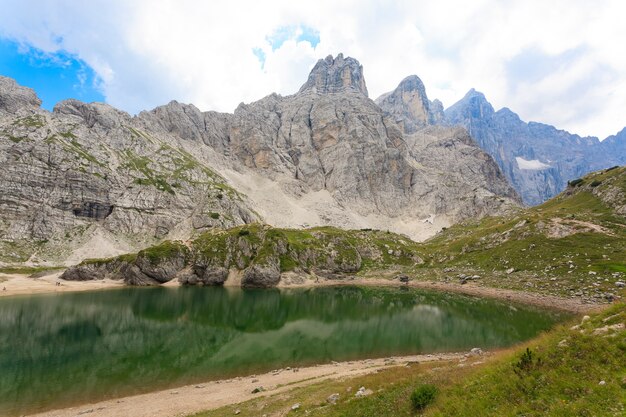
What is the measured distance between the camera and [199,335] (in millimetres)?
51969

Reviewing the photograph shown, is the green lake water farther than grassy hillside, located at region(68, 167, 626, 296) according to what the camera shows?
No

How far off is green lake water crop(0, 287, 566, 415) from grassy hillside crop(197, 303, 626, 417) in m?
24.3

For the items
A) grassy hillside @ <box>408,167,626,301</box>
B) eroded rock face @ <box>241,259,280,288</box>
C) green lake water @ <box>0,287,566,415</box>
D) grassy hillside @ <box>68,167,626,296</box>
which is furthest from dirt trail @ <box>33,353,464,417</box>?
eroded rock face @ <box>241,259,280,288</box>

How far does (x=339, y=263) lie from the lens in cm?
14012

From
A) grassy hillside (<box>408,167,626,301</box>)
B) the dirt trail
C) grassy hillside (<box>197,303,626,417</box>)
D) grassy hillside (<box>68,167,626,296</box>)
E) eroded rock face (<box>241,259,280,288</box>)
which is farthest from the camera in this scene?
eroded rock face (<box>241,259,280,288</box>)

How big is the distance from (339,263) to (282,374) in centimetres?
10737

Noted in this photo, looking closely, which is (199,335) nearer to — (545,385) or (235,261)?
A: (545,385)

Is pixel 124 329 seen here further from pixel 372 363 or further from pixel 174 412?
pixel 372 363

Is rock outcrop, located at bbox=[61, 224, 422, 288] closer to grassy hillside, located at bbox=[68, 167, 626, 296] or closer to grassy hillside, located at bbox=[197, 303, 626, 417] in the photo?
grassy hillside, located at bbox=[68, 167, 626, 296]

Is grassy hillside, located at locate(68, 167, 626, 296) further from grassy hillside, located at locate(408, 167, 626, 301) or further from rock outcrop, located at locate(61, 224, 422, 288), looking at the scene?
rock outcrop, located at locate(61, 224, 422, 288)

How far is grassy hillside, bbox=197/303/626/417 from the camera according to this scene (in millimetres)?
11039

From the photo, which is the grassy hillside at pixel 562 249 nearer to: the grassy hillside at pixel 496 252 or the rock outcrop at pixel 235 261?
the grassy hillside at pixel 496 252

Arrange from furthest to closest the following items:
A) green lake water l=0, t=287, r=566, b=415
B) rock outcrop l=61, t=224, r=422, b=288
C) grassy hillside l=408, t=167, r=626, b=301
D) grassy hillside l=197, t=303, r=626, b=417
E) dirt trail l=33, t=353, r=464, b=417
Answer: rock outcrop l=61, t=224, r=422, b=288, grassy hillside l=408, t=167, r=626, b=301, green lake water l=0, t=287, r=566, b=415, dirt trail l=33, t=353, r=464, b=417, grassy hillside l=197, t=303, r=626, b=417

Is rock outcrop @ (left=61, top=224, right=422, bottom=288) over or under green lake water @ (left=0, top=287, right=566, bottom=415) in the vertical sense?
over
